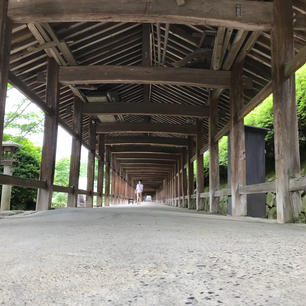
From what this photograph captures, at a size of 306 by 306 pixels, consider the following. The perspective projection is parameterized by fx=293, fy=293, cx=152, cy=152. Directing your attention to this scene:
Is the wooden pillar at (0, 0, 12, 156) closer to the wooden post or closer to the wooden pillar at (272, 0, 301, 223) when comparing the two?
the wooden pillar at (272, 0, 301, 223)

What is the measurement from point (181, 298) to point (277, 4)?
174 inches

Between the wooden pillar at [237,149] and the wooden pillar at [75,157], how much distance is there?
13.6 ft

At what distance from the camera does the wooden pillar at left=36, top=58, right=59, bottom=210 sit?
5.84 meters

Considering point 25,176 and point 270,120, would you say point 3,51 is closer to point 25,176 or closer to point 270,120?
point 270,120

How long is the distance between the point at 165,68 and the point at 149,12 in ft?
6.48

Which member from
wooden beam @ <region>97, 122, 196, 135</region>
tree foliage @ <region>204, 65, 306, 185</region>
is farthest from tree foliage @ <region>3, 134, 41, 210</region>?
tree foliage @ <region>204, 65, 306, 185</region>

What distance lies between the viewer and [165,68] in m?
6.20

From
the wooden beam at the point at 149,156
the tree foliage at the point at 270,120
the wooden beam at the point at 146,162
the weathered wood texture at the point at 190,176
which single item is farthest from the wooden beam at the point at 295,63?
the wooden beam at the point at 146,162

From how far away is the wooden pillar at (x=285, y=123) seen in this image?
3518mm

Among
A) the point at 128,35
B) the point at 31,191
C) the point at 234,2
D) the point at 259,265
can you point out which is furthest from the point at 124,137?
the point at 259,265

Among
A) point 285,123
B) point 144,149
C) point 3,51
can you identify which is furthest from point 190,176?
point 3,51

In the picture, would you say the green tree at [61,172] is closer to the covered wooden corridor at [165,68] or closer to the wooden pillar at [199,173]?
the covered wooden corridor at [165,68]

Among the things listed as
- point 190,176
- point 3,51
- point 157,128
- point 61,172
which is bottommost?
point 190,176

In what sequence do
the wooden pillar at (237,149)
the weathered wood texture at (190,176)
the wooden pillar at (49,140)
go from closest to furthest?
the wooden pillar at (237,149) < the wooden pillar at (49,140) < the weathered wood texture at (190,176)
